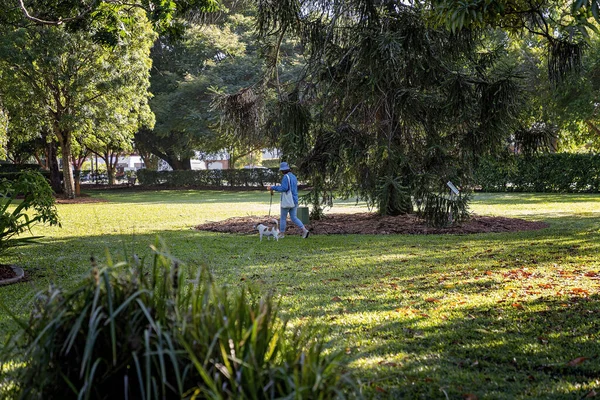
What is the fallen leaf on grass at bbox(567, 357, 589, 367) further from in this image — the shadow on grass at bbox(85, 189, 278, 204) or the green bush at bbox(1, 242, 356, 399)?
the shadow on grass at bbox(85, 189, 278, 204)

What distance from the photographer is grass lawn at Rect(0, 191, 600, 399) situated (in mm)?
4168

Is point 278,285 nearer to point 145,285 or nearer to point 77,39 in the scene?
point 145,285

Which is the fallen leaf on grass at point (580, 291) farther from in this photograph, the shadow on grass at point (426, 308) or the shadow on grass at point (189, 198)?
the shadow on grass at point (189, 198)

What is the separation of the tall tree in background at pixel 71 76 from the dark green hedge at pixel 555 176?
56.3 ft

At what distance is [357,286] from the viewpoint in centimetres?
734

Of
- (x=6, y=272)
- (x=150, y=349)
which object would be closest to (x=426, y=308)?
(x=150, y=349)

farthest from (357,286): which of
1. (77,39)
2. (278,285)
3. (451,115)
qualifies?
(77,39)

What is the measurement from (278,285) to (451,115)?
749 centimetres

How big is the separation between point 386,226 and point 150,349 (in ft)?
39.6

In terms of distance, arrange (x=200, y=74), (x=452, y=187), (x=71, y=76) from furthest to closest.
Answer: (x=200, y=74) → (x=71, y=76) → (x=452, y=187)

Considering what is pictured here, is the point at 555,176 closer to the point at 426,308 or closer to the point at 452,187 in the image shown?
the point at 452,187

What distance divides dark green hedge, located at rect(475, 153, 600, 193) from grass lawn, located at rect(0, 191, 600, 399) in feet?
53.3

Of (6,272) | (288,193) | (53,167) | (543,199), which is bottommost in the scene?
(543,199)

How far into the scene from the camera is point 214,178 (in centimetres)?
4456
